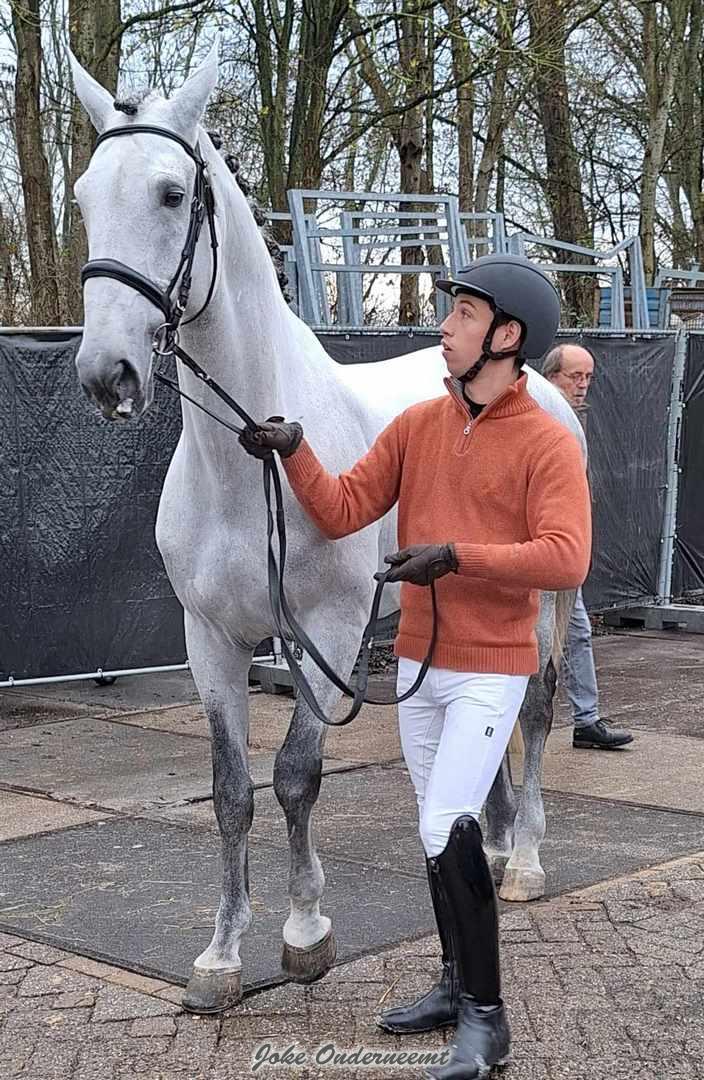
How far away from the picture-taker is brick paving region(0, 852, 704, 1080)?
337 centimetres

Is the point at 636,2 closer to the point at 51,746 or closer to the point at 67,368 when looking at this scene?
the point at 67,368

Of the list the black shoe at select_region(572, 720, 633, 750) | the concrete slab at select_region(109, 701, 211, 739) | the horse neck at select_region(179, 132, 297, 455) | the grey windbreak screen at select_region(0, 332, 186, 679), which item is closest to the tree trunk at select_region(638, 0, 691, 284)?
the grey windbreak screen at select_region(0, 332, 186, 679)

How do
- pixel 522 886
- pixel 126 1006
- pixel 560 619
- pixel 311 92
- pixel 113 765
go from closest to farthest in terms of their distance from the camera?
pixel 126 1006, pixel 522 886, pixel 560 619, pixel 113 765, pixel 311 92

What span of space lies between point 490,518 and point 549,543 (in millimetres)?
238

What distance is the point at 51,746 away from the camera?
23.2 feet

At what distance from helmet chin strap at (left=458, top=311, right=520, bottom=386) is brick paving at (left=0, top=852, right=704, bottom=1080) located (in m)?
1.65

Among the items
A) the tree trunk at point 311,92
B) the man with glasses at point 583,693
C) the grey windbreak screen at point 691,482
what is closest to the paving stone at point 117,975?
the man with glasses at point 583,693

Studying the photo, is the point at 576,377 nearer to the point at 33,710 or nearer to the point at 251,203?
the point at 251,203

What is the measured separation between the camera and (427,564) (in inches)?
123

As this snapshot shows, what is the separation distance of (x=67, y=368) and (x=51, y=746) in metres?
2.03

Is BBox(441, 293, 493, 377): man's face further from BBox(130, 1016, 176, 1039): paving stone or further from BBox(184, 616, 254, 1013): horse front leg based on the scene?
BBox(130, 1016, 176, 1039): paving stone

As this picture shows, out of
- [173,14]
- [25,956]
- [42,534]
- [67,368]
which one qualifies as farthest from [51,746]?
[173,14]

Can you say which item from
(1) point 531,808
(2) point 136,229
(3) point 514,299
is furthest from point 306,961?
(2) point 136,229

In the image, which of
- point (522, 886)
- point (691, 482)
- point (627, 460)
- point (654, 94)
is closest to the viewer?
point (522, 886)
